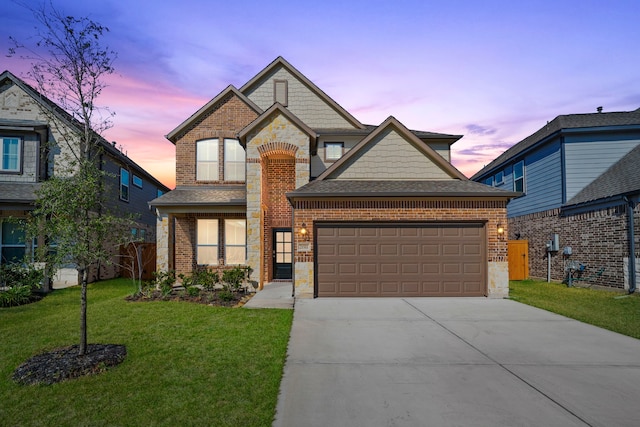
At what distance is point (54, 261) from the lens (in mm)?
5641

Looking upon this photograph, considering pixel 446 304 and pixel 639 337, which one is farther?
pixel 446 304

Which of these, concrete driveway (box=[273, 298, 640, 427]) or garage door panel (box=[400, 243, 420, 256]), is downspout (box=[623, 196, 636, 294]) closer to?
concrete driveway (box=[273, 298, 640, 427])

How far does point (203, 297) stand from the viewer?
1105 cm

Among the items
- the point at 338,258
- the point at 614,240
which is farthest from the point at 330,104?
the point at 614,240

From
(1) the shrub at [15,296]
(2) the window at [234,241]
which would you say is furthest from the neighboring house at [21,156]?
(2) the window at [234,241]

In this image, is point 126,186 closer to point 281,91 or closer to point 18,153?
point 18,153

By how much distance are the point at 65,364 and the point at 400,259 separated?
9.05 meters

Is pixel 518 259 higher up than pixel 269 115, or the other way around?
pixel 269 115

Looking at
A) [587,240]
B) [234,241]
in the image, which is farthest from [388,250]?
[587,240]

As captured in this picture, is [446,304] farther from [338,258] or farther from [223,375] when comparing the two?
[223,375]

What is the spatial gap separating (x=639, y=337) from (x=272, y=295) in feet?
30.5

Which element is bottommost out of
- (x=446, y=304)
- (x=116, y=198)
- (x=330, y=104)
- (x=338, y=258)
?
(x=446, y=304)

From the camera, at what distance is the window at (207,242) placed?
14.8 m

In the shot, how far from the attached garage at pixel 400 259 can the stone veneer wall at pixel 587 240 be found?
5.78 m
